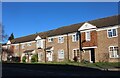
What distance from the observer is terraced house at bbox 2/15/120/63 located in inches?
1521

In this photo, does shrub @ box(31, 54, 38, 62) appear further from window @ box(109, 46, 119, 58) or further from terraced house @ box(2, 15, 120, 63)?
window @ box(109, 46, 119, 58)

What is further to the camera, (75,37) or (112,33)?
(75,37)

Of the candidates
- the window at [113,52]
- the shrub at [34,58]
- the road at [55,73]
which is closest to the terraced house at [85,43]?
the window at [113,52]

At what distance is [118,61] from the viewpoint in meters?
37.3

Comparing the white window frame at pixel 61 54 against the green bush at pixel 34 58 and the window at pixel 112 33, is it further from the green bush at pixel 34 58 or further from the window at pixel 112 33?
the window at pixel 112 33

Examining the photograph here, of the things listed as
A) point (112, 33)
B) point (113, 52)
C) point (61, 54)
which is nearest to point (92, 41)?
point (112, 33)

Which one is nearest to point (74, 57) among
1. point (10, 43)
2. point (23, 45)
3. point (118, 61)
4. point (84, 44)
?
point (84, 44)

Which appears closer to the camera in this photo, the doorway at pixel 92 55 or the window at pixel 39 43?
the doorway at pixel 92 55

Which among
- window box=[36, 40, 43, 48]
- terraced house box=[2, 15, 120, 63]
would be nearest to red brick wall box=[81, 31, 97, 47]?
terraced house box=[2, 15, 120, 63]

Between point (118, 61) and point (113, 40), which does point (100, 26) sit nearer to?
point (113, 40)

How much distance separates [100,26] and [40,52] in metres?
19.3

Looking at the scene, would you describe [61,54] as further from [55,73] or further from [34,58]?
[55,73]

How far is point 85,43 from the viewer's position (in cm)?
4244

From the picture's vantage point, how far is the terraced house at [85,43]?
127ft
